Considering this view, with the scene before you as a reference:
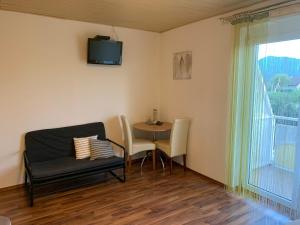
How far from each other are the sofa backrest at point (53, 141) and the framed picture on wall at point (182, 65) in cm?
160

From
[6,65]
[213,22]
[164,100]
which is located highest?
[213,22]

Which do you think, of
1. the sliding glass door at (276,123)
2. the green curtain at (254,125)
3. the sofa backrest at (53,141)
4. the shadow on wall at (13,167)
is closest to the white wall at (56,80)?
the shadow on wall at (13,167)

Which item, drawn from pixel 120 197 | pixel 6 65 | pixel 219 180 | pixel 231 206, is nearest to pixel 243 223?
pixel 231 206

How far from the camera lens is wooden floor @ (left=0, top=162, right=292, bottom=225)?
8.45 ft

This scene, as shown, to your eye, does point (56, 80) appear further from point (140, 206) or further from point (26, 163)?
point (140, 206)

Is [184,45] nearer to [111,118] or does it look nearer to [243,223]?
[111,118]

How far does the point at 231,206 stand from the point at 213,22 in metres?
2.37

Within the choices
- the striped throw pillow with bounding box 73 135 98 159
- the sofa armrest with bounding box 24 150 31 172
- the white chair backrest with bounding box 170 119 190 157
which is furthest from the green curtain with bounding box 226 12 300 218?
the sofa armrest with bounding box 24 150 31 172

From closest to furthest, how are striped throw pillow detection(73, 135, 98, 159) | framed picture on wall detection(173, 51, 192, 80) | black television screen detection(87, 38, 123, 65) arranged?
striped throw pillow detection(73, 135, 98, 159), black television screen detection(87, 38, 123, 65), framed picture on wall detection(173, 51, 192, 80)

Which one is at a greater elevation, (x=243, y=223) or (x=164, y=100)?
(x=164, y=100)

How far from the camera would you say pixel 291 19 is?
8.09ft

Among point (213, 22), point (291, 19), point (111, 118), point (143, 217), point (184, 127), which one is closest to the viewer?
point (291, 19)

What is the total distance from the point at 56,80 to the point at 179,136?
6.54ft

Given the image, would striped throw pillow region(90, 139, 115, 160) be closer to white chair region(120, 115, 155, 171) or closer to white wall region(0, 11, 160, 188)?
white chair region(120, 115, 155, 171)
